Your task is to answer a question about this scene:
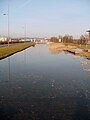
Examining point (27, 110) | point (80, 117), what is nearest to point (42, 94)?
point (27, 110)

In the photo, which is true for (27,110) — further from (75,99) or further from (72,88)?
(72,88)

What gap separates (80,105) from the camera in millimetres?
10562

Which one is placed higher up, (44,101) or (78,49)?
(78,49)

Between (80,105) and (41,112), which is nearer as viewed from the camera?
(41,112)

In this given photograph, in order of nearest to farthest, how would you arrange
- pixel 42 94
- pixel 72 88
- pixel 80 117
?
pixel 80 117
pixel 42 94
pixel 72 88

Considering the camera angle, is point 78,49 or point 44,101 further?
point 78,49

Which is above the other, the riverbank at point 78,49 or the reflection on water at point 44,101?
the riverbank at point 78,49

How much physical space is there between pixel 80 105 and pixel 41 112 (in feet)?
6.56

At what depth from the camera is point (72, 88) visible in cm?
1427

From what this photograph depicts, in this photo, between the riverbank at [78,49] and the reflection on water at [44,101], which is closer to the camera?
the reflection on water at [44,101]

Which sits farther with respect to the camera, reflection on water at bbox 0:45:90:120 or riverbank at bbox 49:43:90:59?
riverbank at bbox 49:43:90:59

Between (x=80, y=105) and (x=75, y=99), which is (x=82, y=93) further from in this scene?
(x=80, y=105)

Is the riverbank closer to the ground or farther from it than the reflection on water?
farther from it

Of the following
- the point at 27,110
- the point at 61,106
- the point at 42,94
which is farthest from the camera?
the point at 42,94
